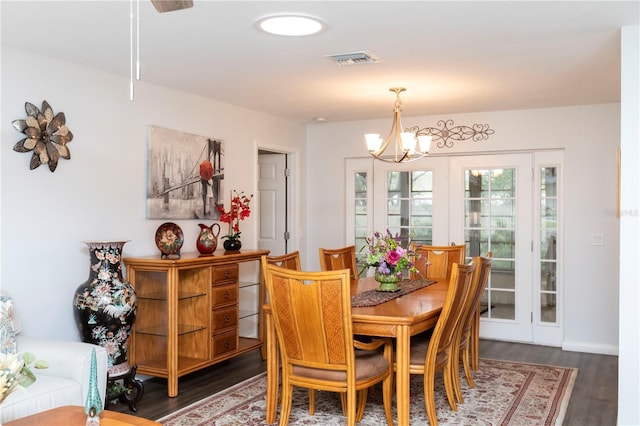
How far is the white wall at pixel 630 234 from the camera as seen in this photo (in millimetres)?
3135

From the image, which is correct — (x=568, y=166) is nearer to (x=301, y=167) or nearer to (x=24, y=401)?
(x=301, y=167)

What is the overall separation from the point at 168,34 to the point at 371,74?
5.11 feet

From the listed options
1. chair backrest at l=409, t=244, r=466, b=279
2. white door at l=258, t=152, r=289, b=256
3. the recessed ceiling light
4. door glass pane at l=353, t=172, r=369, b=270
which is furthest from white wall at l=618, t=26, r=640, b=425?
white door at l=258, t=152, r=289, b=256

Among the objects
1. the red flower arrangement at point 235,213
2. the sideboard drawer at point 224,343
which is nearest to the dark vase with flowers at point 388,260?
the sideboard drawer at point 224,343

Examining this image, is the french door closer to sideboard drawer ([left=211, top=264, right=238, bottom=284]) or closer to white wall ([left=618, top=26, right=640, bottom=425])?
sideboard drawer ([left=211, top=264, right=238, bottom=284])

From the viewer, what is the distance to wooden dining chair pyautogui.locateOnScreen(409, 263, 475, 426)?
336 cm

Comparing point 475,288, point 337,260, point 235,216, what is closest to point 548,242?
point 337,260

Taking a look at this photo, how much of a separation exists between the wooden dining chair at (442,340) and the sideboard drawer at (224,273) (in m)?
1.64

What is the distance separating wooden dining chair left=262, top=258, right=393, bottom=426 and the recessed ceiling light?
4.24 ft

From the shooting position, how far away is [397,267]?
409 centimetres

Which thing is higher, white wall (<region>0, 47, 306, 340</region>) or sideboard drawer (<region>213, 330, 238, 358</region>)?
white wall (<region>0, 47, 306, 340</region>)

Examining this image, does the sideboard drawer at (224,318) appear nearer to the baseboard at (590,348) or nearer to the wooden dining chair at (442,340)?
the wooden dining chair at (442,340)

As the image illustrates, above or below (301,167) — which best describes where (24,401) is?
below

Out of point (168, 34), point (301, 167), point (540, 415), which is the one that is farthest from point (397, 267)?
point (301, 167)
